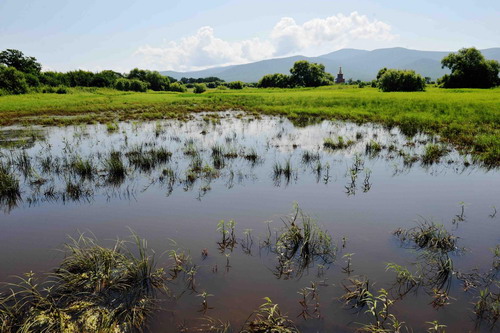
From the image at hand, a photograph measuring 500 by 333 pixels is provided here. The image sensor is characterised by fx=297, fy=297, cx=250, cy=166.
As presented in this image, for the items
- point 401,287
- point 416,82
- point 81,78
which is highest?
point 81,78

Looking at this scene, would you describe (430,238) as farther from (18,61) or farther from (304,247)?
(18,61)

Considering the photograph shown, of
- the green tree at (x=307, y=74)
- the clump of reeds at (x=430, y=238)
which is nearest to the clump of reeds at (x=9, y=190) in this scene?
the clump of reeds at (x=430, y=238)

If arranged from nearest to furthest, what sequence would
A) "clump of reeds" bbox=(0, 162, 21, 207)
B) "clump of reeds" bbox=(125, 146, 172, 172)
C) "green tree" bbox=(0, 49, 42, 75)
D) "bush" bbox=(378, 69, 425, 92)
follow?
"clump of reeds" bbox=(0, 162, 21, 207), "clump of reeds" bbox=(125, 146, 172, 172), "bush" bbox=(378, 69, 425, 92), "green tree" bbox=(0, 49, 42, 75)

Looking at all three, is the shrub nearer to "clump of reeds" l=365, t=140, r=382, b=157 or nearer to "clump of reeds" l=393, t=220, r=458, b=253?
"clump of reeds" l=365, t=140, r=382, b=157

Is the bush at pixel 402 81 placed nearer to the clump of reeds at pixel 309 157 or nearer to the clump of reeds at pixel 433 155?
the clump of reeds at pixel 433 155

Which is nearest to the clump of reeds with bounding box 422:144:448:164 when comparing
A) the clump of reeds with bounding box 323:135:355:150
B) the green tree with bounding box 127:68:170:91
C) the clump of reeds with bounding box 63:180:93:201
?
the clump of reeds with bounding box 323:135:355:150

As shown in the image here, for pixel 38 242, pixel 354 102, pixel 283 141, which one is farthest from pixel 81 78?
pixel 38 242

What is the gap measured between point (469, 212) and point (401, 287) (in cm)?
431

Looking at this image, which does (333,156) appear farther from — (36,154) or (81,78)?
(81,78)

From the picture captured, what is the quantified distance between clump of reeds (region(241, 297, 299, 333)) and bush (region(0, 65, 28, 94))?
8196 cm

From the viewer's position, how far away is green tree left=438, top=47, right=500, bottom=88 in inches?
2788

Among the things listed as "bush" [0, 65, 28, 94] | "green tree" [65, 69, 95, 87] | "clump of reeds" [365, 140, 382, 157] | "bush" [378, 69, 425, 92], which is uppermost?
"green tree" [65, 69, 95, 87]

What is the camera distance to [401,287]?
16.4 ft

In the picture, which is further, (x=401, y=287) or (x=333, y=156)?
(x=333, y=156)
